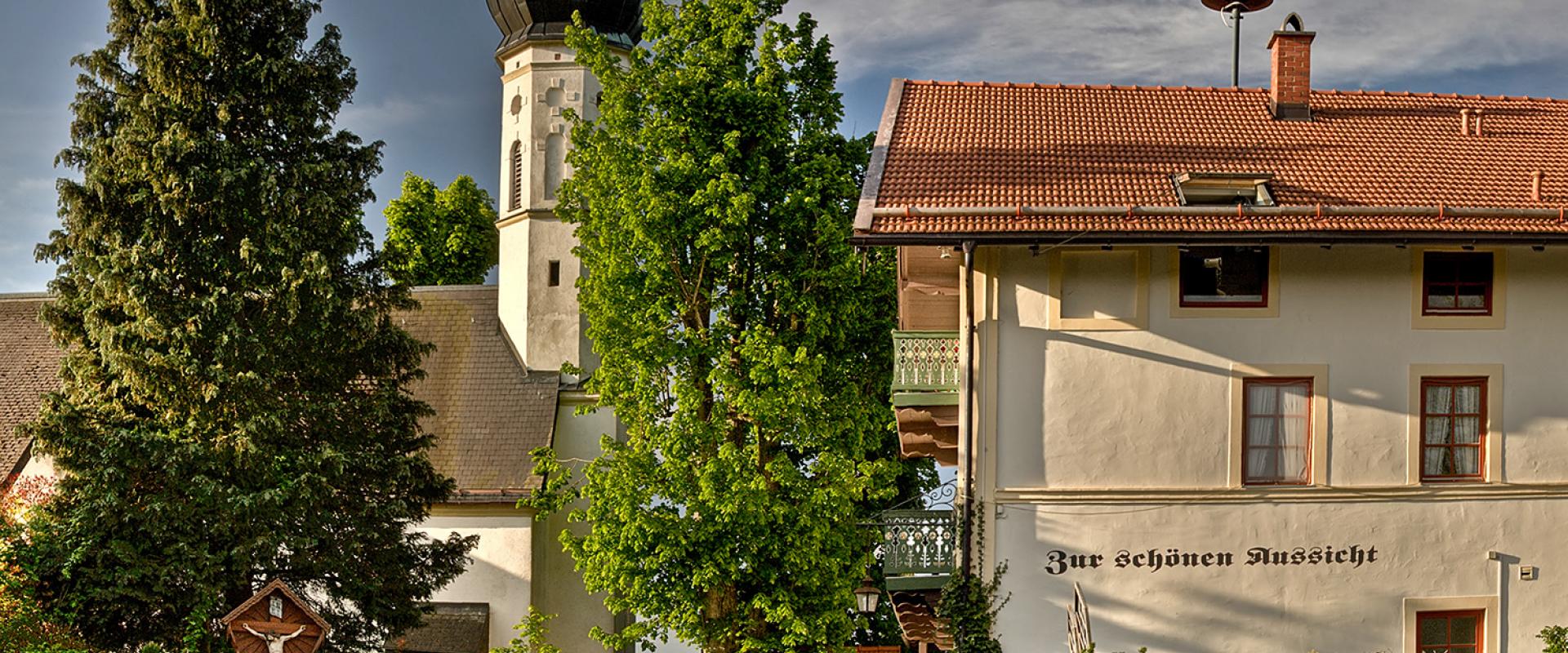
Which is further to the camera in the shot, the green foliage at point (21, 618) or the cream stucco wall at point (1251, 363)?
the green foliage at point (21, 618)

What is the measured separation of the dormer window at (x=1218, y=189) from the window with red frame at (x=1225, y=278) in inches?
22.3

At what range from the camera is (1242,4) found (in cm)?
2433

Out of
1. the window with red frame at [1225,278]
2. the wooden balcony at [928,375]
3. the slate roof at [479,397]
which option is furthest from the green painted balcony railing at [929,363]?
the slate roof at [479,397]

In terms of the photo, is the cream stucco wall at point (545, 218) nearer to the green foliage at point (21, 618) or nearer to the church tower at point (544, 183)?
the church tower at point (544, 183)

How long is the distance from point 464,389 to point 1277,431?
21.3m

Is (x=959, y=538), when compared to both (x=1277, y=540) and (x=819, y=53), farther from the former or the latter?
(x=819, y=53)

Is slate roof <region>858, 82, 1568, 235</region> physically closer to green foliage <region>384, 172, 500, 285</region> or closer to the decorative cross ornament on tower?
the decorative cross ornament on tower

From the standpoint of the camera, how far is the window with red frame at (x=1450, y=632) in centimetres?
1748

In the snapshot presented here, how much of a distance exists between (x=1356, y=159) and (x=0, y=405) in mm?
27999

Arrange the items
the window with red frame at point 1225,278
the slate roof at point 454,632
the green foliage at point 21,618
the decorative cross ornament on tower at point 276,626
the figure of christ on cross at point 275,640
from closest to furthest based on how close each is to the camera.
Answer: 1. the decorative cross ornament on tower at point 276,626
2. the figure of christ on cross at point 275,640
3. the window with red frame at point 1225,278
4. the green foliage at point 21,618
5. the slate roof at point 454,632

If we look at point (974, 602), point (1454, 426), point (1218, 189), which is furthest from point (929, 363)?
point (1454, 426)

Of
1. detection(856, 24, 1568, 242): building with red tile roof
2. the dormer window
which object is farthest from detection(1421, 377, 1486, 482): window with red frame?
the dormer window

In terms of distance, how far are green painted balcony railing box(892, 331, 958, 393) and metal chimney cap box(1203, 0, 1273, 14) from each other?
9.20 metres

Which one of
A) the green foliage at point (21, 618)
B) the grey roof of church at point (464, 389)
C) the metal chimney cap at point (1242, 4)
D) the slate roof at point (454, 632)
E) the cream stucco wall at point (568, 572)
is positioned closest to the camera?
the green foliage at point (21, 618)
